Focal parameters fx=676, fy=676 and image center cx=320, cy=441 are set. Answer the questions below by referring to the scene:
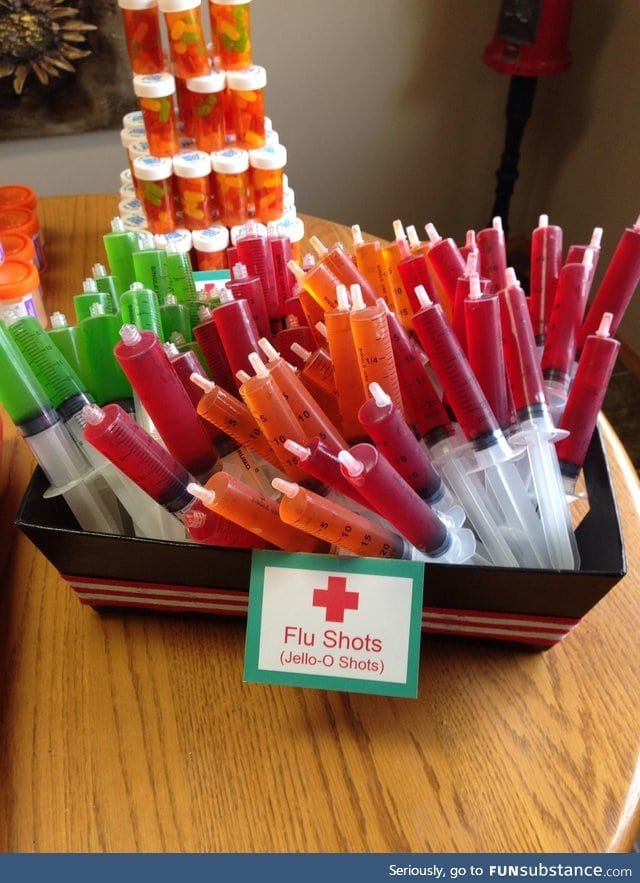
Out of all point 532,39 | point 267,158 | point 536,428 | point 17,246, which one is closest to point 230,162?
point 267,158

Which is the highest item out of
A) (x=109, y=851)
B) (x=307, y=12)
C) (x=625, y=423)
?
(x=307, y=12)

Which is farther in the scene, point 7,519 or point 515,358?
point 7,519

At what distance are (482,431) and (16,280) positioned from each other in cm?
58

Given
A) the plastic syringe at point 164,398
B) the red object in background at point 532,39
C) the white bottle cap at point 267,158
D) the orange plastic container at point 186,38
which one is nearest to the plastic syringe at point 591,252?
the plastic syringe at point 164,398

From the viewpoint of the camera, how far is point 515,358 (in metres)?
0.50

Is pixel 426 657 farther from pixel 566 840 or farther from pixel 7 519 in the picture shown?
pixel 7 519

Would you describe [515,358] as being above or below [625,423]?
above

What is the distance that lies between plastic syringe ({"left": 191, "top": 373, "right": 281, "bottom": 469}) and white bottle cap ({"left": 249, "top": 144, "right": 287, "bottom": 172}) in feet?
1.80

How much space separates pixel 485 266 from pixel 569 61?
1240mm

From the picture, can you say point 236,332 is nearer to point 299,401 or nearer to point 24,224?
point 299,401

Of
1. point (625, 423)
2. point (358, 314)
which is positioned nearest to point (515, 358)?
point (358, 314)

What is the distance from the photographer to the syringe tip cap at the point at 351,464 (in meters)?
0.38

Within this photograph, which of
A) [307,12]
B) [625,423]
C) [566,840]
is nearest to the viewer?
[566,840]

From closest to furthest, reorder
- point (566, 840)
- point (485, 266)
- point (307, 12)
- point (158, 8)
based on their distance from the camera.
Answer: point (566, 840), point (485, 266), point (158, 8), point (307, 12)
